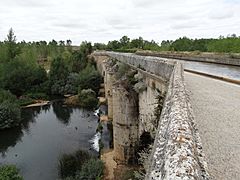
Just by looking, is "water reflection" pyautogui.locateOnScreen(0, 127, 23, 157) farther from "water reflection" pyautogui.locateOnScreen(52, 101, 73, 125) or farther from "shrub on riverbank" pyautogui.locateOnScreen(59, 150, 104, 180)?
"shrub on riverbank" pyautogui.locateOnScreen(59, 150, 104, 180)

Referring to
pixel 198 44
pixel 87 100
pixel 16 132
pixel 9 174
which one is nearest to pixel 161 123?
pixel 9 174

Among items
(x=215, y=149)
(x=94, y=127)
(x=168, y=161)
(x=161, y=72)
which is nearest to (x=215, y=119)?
(x=215, y=149)

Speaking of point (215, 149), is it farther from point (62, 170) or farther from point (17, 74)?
point (17, 74)

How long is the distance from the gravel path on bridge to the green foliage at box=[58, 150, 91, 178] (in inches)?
495

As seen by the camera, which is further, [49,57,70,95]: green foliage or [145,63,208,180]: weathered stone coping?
[49,57,70,95]: green foliage

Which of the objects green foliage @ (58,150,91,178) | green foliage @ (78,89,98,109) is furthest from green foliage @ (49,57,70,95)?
green foliage @ (58,150,91,178)

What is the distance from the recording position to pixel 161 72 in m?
9.97

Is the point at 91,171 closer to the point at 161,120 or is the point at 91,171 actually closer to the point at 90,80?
the point at 161,120

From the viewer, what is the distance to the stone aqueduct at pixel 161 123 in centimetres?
200

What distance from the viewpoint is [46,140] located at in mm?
25844

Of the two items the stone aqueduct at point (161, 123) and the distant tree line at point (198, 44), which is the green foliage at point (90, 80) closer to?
the distant tree line at point (198, 44)

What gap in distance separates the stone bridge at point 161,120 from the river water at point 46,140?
→ 5386 millimetres

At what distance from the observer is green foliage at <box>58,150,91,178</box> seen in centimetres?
1919

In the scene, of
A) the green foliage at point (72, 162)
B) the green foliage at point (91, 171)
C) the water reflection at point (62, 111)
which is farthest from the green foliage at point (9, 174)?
the water reflection at point (62, 111)
